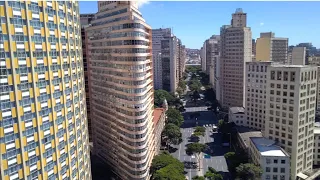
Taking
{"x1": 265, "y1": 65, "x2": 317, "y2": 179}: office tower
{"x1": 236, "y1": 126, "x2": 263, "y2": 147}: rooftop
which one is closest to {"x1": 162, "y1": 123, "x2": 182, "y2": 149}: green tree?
{"x1": 236, "y1": 126, "x2": 263, "y2": 147}: rooftop

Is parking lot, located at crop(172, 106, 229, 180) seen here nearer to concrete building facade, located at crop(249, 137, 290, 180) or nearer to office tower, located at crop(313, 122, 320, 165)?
concrete building facade, located at crop(249, 137, 290, 180)

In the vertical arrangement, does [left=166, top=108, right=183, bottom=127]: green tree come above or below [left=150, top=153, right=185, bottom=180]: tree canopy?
above

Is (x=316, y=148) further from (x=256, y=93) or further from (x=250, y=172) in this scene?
(x=256, y=93)

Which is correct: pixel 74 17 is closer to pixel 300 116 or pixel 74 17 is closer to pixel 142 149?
pixel 142 149

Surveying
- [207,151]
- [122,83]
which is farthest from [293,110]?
[122,83]

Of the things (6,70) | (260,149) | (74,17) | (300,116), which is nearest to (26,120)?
(6,70)

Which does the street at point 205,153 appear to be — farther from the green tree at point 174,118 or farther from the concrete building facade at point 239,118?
the concrete building facade at point 239,118
